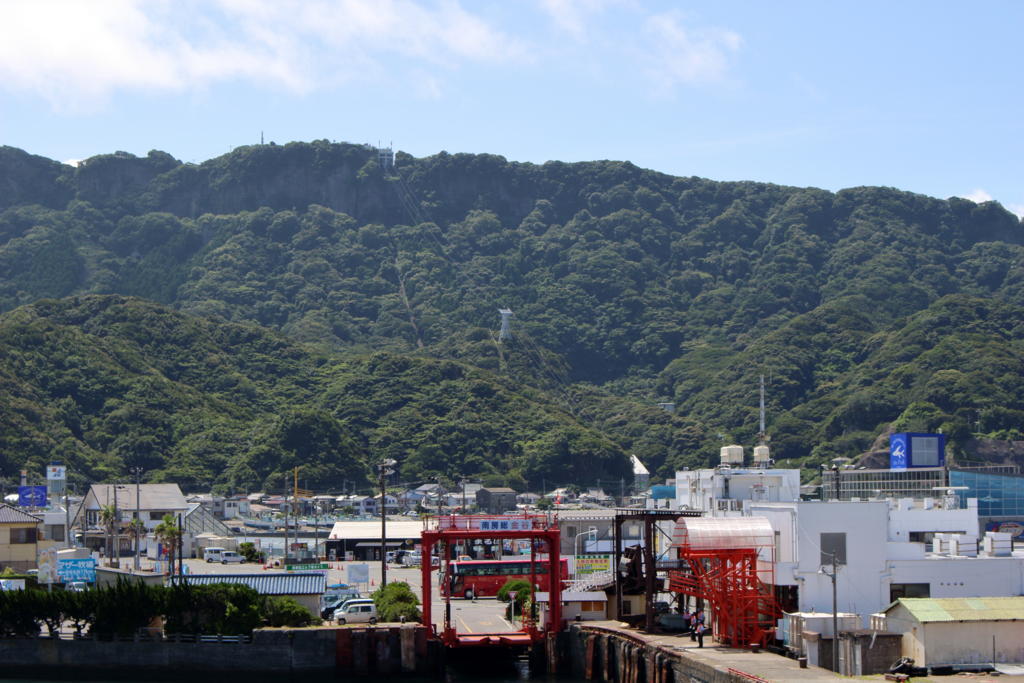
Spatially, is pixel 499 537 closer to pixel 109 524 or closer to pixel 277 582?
A: pixel 277 582

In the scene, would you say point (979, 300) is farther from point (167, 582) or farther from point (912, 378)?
point (167, 582)

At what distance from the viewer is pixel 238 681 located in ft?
161

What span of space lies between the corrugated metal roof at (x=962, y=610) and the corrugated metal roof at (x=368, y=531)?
67.9m

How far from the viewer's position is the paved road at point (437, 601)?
188 ft

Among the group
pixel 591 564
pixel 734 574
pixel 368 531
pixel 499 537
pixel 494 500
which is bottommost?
pixel 368 531

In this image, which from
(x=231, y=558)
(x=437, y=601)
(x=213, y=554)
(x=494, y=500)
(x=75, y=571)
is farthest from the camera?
(x=494, y=500)

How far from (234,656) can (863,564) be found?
2184 centimetres

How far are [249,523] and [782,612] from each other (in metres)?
91.0

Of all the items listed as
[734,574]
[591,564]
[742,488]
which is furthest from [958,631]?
[591,564]

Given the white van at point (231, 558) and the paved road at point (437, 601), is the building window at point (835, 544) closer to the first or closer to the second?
the paved road at point (437, 601)

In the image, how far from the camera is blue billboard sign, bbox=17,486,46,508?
99.0 meters

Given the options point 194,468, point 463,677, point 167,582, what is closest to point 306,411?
point 194,468

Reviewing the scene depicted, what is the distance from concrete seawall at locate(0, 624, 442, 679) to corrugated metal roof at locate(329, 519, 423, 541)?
53.3 meters

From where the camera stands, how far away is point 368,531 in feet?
349
